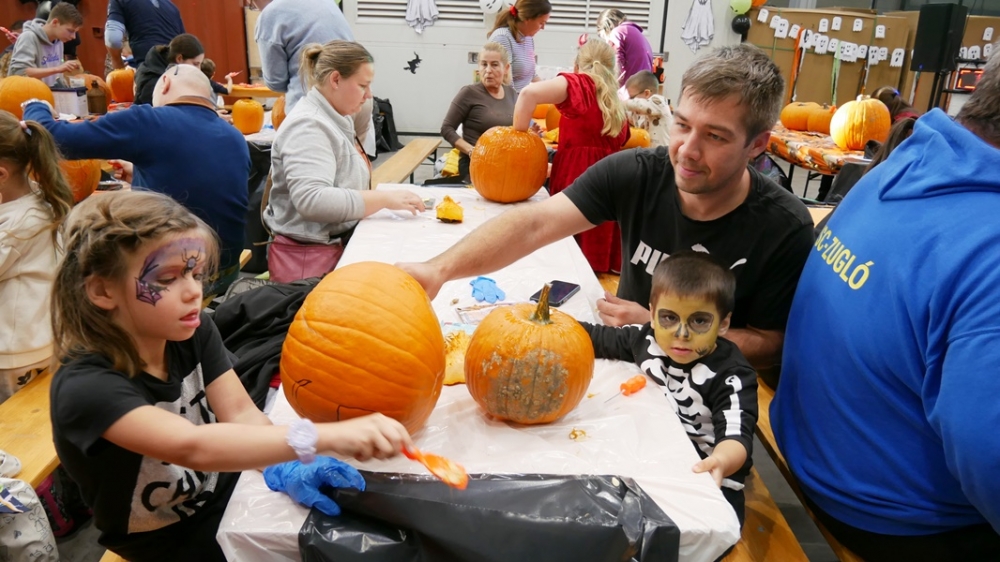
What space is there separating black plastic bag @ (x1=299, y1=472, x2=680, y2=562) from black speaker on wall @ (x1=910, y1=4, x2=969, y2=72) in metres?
6.85

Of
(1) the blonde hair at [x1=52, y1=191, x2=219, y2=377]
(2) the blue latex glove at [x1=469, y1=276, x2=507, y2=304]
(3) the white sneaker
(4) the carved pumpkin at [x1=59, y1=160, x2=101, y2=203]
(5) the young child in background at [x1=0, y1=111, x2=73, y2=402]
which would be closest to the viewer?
(1) the blonde hair at [x1=52, y1=191, x2=219, y2=377]

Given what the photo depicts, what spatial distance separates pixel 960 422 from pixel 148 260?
1521 millimetres

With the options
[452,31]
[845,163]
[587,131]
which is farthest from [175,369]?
[452,31]

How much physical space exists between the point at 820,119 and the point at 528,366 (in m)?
5.63

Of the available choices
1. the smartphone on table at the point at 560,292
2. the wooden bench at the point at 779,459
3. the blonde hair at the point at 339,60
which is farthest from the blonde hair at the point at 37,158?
the wooden bench at the point at 779,459

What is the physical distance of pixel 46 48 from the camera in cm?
642

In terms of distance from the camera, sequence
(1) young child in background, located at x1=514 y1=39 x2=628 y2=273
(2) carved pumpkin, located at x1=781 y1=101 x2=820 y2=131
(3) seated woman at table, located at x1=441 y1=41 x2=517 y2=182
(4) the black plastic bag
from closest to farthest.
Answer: (4) the black plastic bag
(1) young child in background, located at x1=514 y1=39 x2=628 y2=273
(3) seated woman at table, located at x1=441 y1=41 x2=517 y2=182
(2) carved pumpkin, located at x1=781 y1=101 x2=820 y2=131

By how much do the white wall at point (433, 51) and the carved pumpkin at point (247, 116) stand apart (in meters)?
4.91

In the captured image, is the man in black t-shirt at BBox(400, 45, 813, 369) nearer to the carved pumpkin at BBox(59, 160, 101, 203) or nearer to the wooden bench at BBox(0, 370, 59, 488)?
the wooden bench at BBox(0, 370, 59, 488)

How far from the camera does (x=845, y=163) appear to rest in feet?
14.0

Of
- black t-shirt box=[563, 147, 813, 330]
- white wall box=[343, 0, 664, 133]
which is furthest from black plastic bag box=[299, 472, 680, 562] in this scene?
white wall box=[343, 0, 664, 133]

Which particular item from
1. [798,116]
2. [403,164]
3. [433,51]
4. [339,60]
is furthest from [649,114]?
[433,51]

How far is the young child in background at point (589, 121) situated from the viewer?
3.64 metres

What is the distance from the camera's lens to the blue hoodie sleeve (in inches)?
43.6
